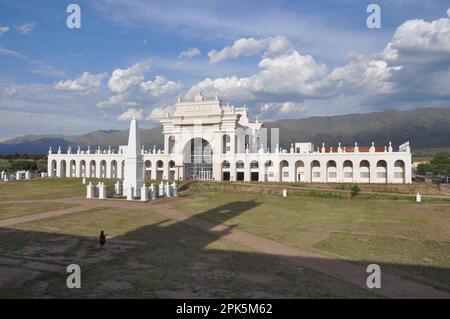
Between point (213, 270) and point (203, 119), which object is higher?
point (203, 119)

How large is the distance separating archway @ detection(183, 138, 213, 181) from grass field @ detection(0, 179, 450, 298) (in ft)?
122

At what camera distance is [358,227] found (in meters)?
21.9

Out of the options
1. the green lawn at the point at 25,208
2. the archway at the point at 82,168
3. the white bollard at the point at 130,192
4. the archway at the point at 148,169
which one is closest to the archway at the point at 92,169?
the archway at the point at 82,168

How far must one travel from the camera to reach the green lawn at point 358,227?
14.6m

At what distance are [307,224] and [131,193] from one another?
57.4 feet

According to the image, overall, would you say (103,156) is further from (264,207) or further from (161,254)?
(161,254)

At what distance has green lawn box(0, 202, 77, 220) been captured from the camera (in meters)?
24.8

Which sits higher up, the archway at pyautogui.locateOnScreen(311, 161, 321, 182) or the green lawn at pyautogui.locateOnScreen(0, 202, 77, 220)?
the archway at pyautogui.locateOnScreen(311, 161, 321, 182)

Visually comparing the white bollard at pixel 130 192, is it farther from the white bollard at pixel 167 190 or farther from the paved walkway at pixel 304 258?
the paved walkway at pixel 304 258

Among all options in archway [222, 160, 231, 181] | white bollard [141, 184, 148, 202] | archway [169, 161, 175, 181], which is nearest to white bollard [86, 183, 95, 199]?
white bollard [141, 184, 148, 202]

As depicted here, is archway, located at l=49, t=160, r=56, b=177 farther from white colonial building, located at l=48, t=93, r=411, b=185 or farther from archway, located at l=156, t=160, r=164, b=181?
archway, located at l=156, t=160, r=164, b=181

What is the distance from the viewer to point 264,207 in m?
31.1

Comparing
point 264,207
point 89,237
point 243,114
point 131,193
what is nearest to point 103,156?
point 243,114

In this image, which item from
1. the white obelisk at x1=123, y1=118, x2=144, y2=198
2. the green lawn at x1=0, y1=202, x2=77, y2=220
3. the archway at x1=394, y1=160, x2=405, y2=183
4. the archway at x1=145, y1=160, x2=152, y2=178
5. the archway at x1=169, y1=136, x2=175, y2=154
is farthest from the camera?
the archway at x1=145, y1=160, x2=152, y2=178
